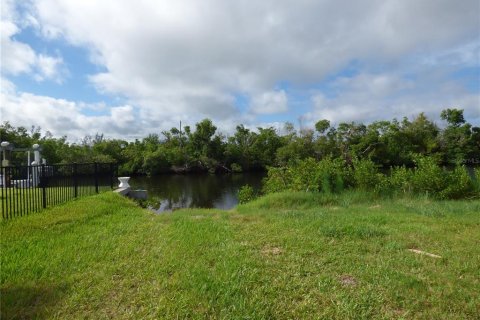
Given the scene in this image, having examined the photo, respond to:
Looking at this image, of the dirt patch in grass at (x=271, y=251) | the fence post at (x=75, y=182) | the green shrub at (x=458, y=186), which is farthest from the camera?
the fence post at (x=75, y=182)

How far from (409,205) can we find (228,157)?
1507 inches

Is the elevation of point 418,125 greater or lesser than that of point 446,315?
greater

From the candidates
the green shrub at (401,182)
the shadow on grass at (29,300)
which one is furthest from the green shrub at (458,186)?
the shadow on grass at (29,300)

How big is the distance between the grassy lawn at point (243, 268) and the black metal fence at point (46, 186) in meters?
1.02

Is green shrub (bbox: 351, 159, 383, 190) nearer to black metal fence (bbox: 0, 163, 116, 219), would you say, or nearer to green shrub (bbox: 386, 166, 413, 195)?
green shrub (bbox: 386, 166, 413, 195)

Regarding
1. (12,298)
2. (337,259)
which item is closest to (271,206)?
(337,259)

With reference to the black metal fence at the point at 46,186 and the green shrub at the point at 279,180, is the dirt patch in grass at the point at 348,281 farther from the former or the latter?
the green shrub at the point at 279,180

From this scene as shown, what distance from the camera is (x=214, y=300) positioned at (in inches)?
110

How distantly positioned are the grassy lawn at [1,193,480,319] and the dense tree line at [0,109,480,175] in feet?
82.4

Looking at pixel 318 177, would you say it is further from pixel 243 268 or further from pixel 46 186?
pixel 46 186

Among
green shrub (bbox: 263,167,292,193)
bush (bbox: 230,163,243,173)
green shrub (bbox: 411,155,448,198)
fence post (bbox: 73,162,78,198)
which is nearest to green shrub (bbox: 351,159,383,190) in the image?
green shrub (bbox: 411,155,448,198)

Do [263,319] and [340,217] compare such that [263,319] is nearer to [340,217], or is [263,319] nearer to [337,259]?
[337,259]

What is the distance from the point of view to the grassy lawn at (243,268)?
2.67 metres

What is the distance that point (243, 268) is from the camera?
3418 mm
